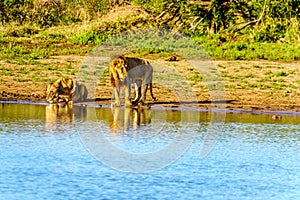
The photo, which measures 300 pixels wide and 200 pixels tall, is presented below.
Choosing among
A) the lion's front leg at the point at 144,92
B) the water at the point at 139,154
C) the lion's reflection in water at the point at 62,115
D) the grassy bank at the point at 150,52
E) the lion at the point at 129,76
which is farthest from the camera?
the grassy bank at the point at 150,52

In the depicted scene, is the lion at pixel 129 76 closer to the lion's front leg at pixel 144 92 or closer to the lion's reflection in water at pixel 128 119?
the lion's front leg at pixel 144 92

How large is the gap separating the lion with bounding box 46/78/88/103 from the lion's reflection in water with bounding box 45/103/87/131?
5.4 inches

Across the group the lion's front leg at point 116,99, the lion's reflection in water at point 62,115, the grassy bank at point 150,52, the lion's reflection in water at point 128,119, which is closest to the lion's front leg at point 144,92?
the lion's reflection in water at point 128,119

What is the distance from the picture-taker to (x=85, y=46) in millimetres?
23094

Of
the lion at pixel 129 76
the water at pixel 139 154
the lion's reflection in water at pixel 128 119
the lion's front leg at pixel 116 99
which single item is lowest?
the water at pixel 139 154

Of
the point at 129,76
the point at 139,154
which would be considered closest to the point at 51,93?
the point at 129,76

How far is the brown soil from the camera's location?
17219 millimetres

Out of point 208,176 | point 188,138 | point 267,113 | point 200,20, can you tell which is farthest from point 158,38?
point 208,176

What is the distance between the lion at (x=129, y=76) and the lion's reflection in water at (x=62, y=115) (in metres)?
0.79

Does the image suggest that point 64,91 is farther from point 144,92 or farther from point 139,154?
point 139,154

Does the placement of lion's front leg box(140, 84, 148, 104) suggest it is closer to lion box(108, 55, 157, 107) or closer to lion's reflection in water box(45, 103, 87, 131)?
lion box(108, 55, 157, 107)

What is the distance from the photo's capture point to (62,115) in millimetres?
15094

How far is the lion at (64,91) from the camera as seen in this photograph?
52.3ft

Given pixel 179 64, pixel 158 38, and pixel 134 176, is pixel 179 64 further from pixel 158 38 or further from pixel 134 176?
pixel 134 176
